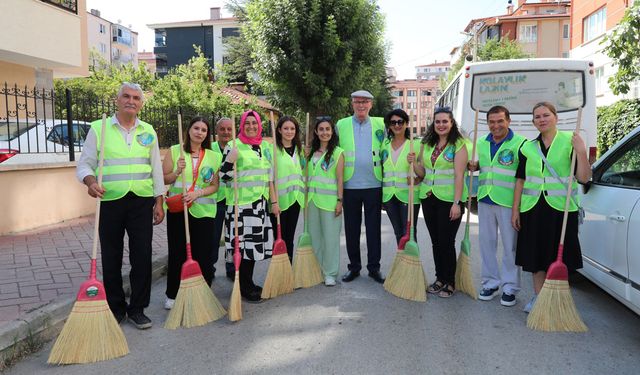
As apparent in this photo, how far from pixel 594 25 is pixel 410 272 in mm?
23246

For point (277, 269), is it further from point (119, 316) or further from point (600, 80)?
point (600, 80)

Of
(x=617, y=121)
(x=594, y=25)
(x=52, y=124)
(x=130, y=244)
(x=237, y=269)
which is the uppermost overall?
(x=594, y=25)

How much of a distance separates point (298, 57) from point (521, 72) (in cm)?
666

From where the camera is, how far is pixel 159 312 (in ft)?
14.7

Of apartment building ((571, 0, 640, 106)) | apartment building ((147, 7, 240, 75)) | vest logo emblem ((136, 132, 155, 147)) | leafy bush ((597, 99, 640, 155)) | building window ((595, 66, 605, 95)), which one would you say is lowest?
vest logo emblem ((136, 132, 155, 147))

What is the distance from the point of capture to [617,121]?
14.3 m

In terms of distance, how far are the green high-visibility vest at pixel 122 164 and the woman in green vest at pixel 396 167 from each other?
7.34ft

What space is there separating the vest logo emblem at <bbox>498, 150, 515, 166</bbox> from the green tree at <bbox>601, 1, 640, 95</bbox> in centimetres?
650

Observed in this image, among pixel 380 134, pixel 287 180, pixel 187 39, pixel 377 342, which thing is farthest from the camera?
pixel 187 39

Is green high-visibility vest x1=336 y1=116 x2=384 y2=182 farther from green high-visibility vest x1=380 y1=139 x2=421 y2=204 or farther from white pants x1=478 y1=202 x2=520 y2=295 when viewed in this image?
white pants x1=478 y1=202 x2=520 y2=295

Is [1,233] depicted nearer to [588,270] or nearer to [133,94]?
[133,94]

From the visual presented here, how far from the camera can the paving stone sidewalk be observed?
14.0ft

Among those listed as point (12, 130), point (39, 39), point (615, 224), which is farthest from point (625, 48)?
point (39, 39)

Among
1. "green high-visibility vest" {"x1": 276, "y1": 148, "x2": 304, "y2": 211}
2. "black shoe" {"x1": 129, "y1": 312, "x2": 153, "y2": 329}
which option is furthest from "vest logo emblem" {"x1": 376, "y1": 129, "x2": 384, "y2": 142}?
"black shoe" {"x1": 129, "y1": 312, "x2": 153, "y2": 329}
